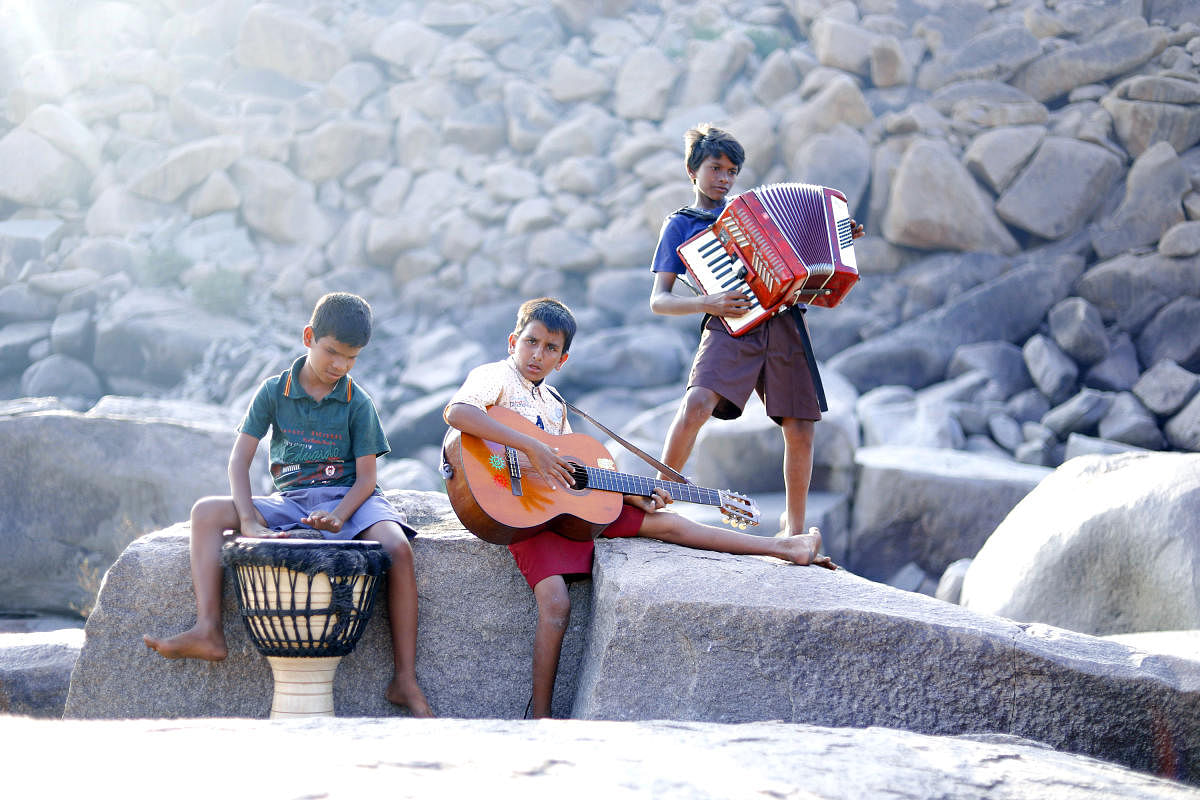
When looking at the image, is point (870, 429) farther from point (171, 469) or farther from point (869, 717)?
point (869, 717)

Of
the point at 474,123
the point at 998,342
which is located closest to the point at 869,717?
the point at 998,342

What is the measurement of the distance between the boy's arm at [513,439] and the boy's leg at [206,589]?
76 centimetres

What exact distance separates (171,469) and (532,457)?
13.5 feet

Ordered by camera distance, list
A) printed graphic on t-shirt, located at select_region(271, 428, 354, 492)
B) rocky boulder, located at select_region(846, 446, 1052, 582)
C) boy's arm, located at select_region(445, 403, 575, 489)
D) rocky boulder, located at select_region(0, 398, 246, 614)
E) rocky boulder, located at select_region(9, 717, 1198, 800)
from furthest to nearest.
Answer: rocky boulder, located at select_region(846, 446, 1052, 582)
rocky boulder, located at select_region(0, 398, 246, 614)
printed graphic on t-shirt, located at select_region(271, 428, 354, 492)
boy's arm, located at select_region(445, 403, 575, 489)
rocky boulder, located at select_region(9, 717, 1198, 800)

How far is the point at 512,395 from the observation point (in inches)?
134

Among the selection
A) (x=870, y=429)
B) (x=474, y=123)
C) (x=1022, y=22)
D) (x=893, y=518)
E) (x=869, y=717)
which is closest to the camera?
(x=869, y=717)

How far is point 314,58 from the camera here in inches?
638

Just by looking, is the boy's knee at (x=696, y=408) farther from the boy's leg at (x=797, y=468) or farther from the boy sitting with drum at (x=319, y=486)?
the boy sitting with drum at (x=319, y=486)

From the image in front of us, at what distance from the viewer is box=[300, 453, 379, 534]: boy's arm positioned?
3.13 meters

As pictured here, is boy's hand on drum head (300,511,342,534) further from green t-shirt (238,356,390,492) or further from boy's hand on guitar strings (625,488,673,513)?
boy's hand on guitar strings (625,488,673,513)

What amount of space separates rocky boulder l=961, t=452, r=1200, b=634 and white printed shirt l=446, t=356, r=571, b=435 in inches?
74.0

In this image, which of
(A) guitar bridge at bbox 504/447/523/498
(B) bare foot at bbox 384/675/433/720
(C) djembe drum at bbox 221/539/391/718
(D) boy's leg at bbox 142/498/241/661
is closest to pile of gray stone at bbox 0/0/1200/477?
(A) guitar bridge at bbox 504/447/523/498

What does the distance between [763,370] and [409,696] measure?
184cm

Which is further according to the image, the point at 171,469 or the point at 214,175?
the point at 214,175
